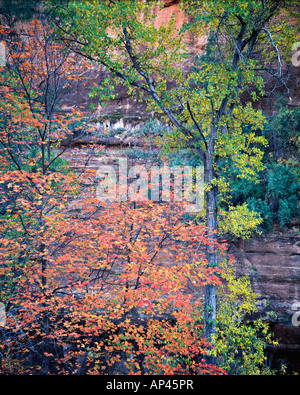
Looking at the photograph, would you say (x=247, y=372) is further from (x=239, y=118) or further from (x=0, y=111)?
(x=0, y=111)

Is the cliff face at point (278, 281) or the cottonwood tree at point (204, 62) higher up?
the cottonwood tree at point (204, 62)

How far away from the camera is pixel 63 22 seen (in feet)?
24.0

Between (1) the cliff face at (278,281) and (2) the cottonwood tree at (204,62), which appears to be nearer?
(2) the cottonwood tree at (204,62)

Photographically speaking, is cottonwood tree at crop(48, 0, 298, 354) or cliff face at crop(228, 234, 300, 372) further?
cliff face at crop(228, 234, 300, 372)

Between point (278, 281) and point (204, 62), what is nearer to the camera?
point (204, 62)

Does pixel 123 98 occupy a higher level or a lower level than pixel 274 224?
higher

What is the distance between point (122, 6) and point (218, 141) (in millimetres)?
4771

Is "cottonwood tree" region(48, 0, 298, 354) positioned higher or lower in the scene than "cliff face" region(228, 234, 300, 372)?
higher

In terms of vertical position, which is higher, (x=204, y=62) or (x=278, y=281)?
(x=204, y=62)

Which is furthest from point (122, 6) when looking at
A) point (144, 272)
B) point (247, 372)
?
point (247, 372)

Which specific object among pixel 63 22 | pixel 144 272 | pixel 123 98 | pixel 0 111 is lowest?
pixel 144 272
